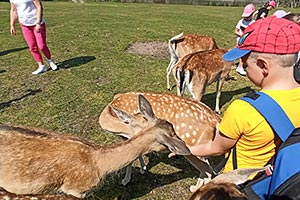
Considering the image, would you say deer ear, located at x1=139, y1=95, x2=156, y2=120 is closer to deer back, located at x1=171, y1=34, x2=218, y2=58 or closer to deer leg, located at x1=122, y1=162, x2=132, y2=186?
deer leg, located at x1=122, y1=162, x2=132, y2=186

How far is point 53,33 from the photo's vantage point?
12180mm

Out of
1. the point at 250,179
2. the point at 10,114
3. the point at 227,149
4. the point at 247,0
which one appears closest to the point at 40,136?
the point at 227,149

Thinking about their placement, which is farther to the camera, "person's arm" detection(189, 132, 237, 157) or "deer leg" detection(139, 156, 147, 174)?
"deer leg" detection(139, 156, 147, 174)

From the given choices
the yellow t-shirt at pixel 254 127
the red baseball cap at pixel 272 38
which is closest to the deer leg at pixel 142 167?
the yellow t-shirt at pixel 254 127

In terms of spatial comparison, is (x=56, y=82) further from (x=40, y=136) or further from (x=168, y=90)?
(x=40, y=136)

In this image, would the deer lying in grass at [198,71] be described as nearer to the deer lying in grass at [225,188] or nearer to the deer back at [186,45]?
the deer back at [186,45]

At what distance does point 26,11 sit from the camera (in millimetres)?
7051

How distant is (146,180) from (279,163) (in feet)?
9.41

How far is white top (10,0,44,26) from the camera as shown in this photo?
7.01m

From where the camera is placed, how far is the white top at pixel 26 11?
701 centimetres

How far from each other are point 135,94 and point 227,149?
1990 mm

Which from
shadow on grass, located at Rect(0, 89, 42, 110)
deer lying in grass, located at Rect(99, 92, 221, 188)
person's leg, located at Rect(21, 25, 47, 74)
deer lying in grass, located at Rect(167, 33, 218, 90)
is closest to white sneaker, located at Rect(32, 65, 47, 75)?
person's leg, located at Rect(21, 25, 47, 74)

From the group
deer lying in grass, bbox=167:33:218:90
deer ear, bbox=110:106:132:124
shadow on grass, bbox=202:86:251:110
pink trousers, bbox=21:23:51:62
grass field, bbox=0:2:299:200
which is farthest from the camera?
deer lying in grass, bbox=167:33:218:90

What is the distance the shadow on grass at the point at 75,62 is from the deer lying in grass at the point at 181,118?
467 centimetres
